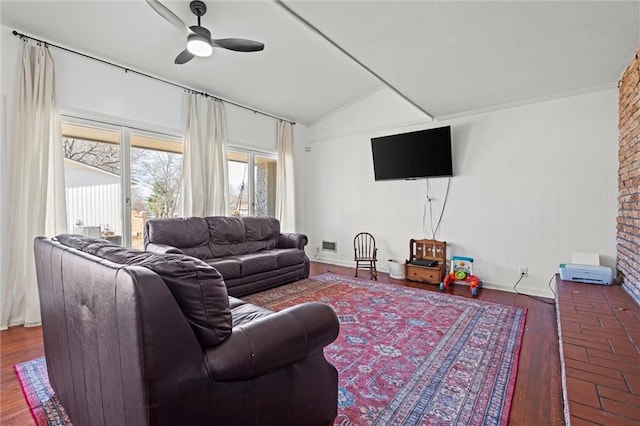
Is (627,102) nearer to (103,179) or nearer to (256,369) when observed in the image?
(256,369)

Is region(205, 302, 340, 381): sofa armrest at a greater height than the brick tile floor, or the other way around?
region(205, 302, 340, 381): sofa armrest

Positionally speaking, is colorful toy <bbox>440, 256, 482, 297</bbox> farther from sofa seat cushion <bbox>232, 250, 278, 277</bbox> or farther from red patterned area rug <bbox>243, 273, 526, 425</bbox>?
sofa seat cushion <bbox>232, 250, 278, 277</bbox>

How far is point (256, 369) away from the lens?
116 cm

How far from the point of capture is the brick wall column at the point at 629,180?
2.63 meters

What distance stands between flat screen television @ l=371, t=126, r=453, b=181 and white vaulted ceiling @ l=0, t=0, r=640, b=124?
1.28ft

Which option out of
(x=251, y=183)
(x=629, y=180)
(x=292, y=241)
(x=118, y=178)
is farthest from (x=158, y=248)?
(x=629, y=180)

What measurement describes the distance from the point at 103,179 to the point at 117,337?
340 cm

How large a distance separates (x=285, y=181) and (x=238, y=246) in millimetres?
1956

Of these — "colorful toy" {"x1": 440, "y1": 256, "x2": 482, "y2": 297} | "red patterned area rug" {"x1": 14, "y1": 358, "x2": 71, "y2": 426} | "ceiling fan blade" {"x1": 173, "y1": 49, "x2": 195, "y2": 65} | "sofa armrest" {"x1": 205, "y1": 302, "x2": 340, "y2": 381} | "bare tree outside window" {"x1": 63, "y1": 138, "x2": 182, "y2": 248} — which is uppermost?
"ceiling fan blade" {"x1": 173, "y1": 49, "x2": 195, "y2": 65}

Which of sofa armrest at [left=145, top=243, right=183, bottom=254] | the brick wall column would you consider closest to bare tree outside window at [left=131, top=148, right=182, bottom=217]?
sofa armrest at [left=145, top=243, right=183, bottom=254]

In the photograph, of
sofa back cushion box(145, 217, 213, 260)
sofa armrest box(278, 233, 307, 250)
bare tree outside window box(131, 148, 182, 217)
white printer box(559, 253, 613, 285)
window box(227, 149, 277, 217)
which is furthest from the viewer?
window box(227, 149, 277, 217)

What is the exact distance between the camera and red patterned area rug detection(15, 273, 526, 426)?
5.54ft

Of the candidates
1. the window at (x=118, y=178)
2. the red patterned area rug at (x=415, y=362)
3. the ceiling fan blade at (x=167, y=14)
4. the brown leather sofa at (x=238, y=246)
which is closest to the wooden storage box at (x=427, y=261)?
the red patterned area rug at (x=415, y=362)

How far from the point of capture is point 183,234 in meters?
3.75
